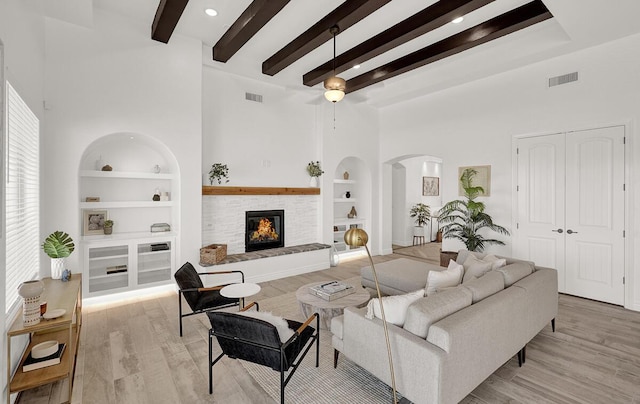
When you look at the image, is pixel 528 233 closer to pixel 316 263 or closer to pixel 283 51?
pixel 316 263

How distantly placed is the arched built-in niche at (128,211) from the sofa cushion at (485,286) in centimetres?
421

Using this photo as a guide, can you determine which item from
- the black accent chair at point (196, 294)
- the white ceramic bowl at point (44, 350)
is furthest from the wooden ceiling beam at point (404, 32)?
the white ceramic bowl at point (44, 350)

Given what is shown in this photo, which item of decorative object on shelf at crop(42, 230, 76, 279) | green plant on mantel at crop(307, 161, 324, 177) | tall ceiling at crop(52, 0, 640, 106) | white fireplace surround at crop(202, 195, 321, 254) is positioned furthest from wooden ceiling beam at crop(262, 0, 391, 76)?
decorative object on shelf at crop(42, 230, 76, 279)

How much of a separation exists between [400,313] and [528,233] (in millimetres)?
4113

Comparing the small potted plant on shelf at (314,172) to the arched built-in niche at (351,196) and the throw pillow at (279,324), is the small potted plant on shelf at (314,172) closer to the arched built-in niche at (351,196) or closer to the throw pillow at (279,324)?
the arched built-in niche at (351,196)

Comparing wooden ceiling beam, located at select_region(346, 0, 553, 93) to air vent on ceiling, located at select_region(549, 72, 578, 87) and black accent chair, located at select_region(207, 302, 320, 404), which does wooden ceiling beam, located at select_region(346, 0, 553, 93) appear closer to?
air vent on ceiling, located at select_region(549, 72, 578, 87)

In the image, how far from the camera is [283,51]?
4.93 meters

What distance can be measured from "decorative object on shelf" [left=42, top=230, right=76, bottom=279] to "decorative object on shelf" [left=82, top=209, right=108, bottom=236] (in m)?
1.12

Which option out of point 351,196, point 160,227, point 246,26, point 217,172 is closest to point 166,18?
point 246,26

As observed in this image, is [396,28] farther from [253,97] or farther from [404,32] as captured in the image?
[253,97]

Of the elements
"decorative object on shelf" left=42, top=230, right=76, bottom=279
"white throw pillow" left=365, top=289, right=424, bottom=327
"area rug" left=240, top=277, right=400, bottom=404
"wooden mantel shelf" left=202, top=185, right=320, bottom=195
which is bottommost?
"area rug" left=240, top=277, right=400, bottom=404

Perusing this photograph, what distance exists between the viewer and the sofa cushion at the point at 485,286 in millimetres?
2517

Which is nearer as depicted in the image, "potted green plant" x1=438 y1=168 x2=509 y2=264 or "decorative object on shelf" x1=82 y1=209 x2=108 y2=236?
"decorative object on shelf" x1=82 y1=209 x2=108 y2=236

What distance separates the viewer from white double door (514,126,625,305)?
431cm
